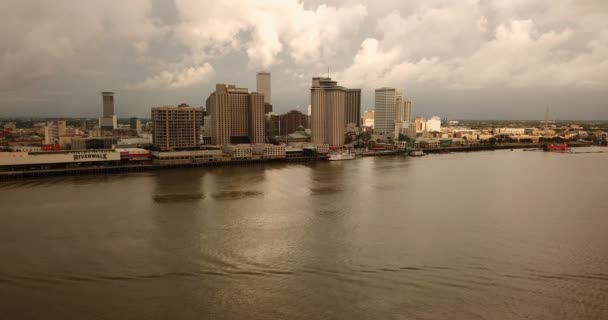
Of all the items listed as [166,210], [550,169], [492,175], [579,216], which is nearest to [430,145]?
[550,169]

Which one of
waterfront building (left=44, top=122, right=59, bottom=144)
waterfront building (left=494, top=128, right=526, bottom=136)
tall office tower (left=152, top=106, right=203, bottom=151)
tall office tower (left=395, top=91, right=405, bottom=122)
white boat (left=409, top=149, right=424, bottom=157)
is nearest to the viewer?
tall office tower (left=152, top=106, right=203, bottom=151)

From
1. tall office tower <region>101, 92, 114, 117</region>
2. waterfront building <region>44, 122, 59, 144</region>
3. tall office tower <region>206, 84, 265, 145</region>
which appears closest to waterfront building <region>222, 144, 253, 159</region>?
tall office tower <region>206, 84, 265, 145</region>

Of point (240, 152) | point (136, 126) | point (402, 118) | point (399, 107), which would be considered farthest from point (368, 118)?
point (240, 152)

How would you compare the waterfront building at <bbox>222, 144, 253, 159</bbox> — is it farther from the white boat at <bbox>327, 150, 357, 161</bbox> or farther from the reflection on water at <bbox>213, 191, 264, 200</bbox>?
the reflection on water at <bbox>213, 191, 264, 200</bbox>

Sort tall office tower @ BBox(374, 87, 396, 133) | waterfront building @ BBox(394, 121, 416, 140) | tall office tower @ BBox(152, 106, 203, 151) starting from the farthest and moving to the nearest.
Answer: tall office tower @ BBox(374, 87, 396, 133) → waterfront building @ BBox(394, 121, 416, 140) → tall office tower @ BBox(152, 106, 203, 151)

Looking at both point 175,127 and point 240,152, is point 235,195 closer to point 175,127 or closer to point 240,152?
point 240,152

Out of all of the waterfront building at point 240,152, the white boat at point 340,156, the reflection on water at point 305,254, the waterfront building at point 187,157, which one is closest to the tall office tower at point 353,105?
the white boat at point 340,156
